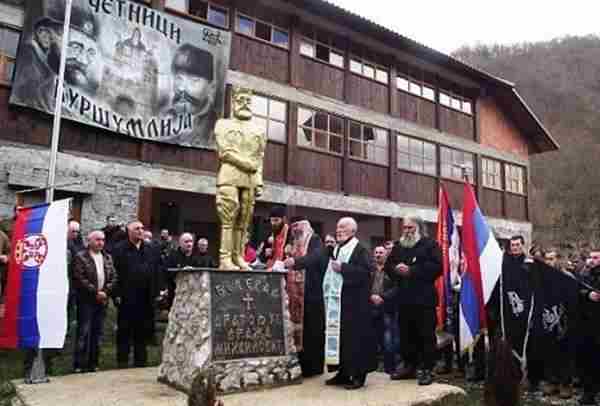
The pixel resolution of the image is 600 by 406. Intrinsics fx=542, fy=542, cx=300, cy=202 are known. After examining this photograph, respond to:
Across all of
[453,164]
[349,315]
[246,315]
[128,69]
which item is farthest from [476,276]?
[453,164]

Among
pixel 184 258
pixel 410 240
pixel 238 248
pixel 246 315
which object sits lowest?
pixel 246 315

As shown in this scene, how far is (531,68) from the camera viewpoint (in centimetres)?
4019

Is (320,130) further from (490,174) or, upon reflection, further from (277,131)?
(490,174)

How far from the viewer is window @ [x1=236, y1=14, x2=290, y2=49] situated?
1361 cm

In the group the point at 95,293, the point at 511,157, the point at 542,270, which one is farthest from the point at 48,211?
the point at 511,157

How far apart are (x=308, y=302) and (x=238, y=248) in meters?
1.03

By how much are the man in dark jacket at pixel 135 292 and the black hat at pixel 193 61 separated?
6.42 metres

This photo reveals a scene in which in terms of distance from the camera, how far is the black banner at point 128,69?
10.1m

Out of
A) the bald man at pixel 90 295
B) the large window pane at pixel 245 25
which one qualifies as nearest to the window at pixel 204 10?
the large window pane at pixel 245 25

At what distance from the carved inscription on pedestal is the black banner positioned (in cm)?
651

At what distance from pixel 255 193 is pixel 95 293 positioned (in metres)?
2.18

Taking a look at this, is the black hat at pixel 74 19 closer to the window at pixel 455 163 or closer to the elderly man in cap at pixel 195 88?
the elderly man in cap at pixel 195 88

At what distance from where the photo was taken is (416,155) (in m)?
17.8

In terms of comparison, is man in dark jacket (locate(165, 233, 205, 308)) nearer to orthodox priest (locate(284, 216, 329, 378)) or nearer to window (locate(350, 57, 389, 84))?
orthodox priest (locate(284, 216, 329, 378))
